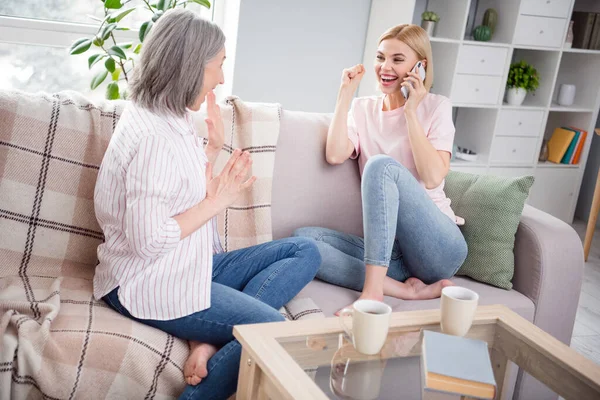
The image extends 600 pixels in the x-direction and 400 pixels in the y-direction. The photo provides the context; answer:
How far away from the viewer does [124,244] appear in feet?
5.43

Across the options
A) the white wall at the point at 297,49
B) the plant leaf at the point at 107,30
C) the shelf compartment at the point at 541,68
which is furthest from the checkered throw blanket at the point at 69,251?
the shelf compartment at the point at 541,68

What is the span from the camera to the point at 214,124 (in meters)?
1.95

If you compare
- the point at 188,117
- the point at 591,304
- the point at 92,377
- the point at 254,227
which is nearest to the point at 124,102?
the point at 188,117

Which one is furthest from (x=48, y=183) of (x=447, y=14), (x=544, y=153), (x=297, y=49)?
(x=544, y=153)

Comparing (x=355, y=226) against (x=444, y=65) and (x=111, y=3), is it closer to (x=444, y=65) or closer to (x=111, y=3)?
(x=111, y=3)

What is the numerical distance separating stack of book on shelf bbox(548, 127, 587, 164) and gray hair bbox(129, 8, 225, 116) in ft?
9.90

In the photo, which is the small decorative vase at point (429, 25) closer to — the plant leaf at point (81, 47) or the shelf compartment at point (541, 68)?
the shelf compartment at point (541, 68)

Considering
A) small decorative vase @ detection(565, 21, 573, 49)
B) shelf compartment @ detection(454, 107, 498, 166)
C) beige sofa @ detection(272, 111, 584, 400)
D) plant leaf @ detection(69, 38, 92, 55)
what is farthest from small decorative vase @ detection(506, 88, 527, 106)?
plant leaf @ detection(69, 38, 92, 55)

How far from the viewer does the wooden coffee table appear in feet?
4.51

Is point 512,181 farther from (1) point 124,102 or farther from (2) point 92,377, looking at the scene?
(2) point 92,377

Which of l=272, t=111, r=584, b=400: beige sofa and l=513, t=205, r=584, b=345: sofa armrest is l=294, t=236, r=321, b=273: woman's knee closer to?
l=272, t=111, r=584, b=400: beige sofa

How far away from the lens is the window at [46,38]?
3201 millimetres

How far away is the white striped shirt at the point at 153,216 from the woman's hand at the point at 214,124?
19cm

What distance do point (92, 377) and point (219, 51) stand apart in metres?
0.76
